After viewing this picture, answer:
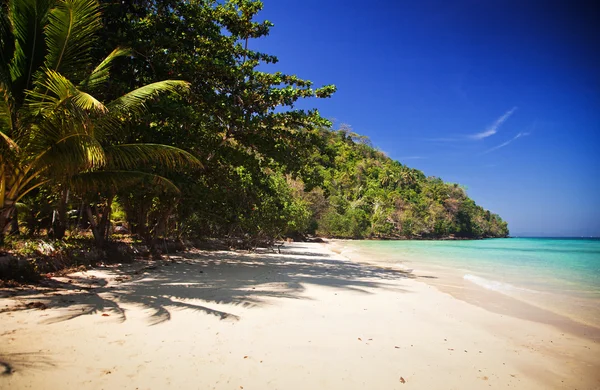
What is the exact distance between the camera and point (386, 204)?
188 feet

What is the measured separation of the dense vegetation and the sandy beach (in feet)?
6.99

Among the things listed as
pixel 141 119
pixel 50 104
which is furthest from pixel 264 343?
pixel 141 119

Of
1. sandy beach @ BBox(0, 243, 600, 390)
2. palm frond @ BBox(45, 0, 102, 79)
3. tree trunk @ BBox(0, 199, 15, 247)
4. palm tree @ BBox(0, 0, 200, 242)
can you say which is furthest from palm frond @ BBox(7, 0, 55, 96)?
sandy beach @ BBox(0, 243, 600, 390)

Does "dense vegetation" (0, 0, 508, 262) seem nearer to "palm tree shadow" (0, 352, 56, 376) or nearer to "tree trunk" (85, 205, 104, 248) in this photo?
"tree trunk" (85, 205, 104, 248)

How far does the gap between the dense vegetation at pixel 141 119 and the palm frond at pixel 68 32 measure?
0.6 inches

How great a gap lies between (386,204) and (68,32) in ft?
182

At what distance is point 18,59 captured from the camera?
5281 mm

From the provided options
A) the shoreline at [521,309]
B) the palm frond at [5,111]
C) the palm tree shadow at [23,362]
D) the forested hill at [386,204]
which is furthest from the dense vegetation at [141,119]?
the forested hill at [386,204]

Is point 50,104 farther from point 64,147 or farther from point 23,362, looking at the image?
point 23,362

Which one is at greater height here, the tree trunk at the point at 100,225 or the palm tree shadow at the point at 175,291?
the tree trunk at the point at 100,225

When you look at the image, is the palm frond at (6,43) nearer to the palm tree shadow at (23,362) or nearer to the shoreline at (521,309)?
the palm tree shadow at (23,362)

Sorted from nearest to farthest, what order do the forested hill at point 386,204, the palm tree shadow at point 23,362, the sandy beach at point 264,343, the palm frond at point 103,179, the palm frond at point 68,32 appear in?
the palm tree shadow at point 23,362, the sandy beach at point 264,343, the palm frond at point 68,32, the palm frond at point 103,179, the forested hill at point 386,204

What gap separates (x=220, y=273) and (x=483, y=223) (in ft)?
299

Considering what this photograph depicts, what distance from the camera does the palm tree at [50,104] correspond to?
4668 mm
